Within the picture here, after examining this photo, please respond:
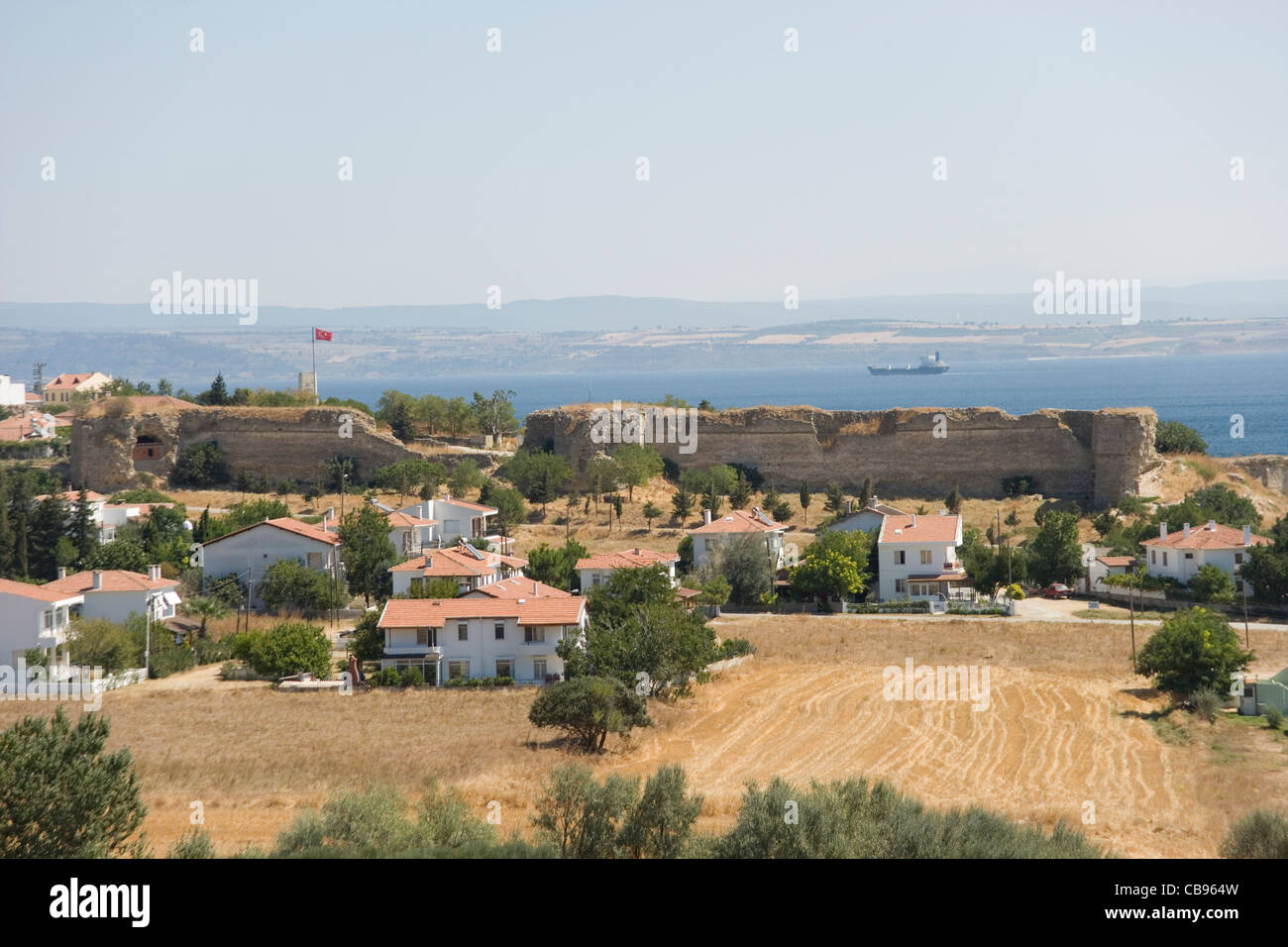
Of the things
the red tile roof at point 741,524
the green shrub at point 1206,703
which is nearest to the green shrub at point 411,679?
the red tile roof at point 741,524

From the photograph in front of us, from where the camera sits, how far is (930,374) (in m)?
191

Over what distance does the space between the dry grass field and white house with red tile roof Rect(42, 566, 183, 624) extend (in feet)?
11.1

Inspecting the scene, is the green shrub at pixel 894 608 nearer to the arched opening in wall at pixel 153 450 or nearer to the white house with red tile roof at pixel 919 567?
the white house with red tile roof at pixel 919 567

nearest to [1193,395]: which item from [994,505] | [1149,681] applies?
[994,505]

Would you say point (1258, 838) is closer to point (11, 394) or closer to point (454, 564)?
point (454, 564)

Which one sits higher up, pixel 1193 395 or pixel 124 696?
pixel 1193 395

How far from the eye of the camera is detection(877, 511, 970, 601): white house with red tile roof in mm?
34688

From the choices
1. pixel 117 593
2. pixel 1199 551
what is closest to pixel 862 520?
pixel 1199 551

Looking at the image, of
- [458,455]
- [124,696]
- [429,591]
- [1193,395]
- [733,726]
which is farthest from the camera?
[1193,395]

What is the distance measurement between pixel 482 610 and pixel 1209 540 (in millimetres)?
18254

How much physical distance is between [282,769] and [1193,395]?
120253 mm

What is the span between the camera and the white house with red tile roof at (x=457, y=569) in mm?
31266

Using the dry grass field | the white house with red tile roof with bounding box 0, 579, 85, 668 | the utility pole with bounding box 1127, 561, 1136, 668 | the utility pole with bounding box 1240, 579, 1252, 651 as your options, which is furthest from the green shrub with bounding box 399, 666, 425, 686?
the utility pole with bounding box 1240, 579, 1252, 651
